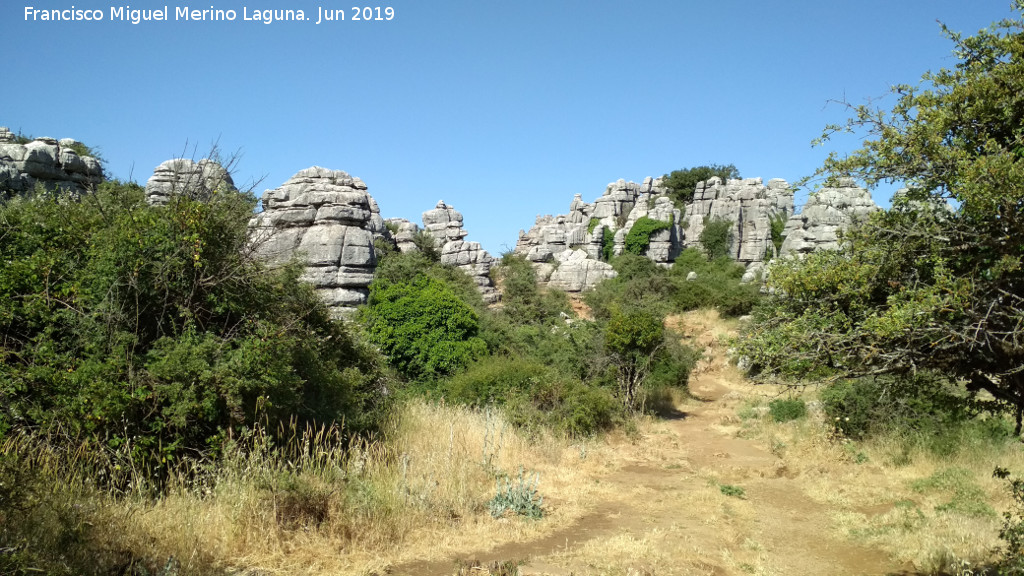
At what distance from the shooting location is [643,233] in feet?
144

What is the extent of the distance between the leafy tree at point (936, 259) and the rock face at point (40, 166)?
1741cm

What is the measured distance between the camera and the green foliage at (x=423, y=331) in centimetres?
1636

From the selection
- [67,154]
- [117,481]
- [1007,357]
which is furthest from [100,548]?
[67,154]

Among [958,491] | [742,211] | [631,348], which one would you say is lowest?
[958,491]

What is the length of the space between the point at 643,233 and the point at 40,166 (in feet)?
111

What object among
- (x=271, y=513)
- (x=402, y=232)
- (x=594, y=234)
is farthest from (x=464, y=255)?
(x=271, y=513)

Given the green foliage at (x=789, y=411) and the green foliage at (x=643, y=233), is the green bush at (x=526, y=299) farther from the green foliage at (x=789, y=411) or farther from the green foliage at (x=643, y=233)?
the green foliage at (x=789, y=411)

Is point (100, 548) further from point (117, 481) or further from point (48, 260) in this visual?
point (48, 260)

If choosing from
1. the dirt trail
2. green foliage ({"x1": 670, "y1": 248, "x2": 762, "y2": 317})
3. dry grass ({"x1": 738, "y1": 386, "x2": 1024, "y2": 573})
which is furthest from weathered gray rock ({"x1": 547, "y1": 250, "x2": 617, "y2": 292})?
the dirt trail

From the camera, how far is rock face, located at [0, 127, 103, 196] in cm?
1686

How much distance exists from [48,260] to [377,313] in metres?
10.2

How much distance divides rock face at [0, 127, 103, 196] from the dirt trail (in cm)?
1504

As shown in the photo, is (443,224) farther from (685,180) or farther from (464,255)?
(685,180)

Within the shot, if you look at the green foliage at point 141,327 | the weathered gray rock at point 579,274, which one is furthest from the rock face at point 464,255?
the green foliage at point 141,327
